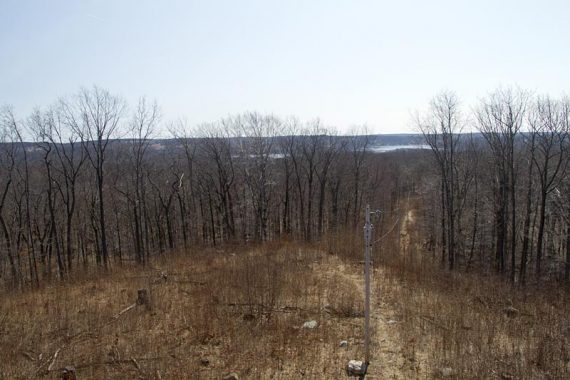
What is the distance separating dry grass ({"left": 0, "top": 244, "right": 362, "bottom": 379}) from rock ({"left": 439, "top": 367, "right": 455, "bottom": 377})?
4.90 feet

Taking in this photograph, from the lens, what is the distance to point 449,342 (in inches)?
301

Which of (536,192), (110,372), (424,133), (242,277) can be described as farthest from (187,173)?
(110,372)

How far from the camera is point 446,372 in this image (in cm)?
662

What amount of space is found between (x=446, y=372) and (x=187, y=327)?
5224 mm

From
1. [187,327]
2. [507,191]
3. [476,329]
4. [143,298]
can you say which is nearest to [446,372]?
[476,329]

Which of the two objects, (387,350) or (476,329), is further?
(476,329)

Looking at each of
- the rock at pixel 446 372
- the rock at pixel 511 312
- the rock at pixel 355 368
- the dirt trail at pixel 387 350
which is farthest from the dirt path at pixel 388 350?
the rock at pixel 511 312

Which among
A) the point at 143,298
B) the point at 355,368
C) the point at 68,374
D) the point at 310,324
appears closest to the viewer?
the point at 68,374

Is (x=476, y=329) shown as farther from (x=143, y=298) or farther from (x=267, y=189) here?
(x=267, y=189)

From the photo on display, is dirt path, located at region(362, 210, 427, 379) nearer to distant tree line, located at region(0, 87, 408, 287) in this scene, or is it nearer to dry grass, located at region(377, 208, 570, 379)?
dry grass, located at region(377, 208, 570, 379)

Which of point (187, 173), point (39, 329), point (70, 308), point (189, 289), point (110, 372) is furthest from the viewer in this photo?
point (187, 173)

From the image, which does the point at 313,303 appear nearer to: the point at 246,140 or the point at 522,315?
the point at 522,315

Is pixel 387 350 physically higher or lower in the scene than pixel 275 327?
lower

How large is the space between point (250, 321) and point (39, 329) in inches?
180
